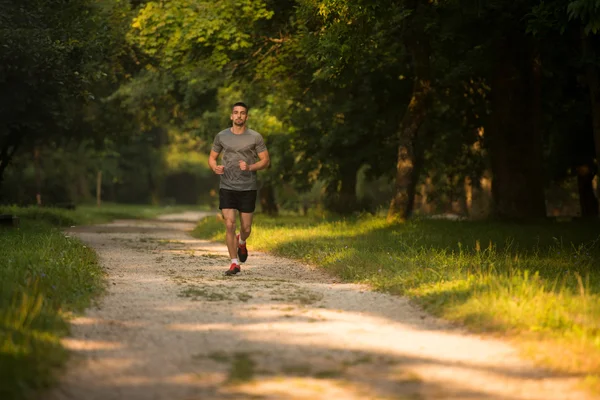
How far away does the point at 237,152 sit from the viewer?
499 inches

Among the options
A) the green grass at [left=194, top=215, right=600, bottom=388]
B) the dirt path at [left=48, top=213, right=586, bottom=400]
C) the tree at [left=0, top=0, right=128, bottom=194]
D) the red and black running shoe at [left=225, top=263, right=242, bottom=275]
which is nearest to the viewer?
the dirt path at [left=48, top=213, right=586, bottom=400]

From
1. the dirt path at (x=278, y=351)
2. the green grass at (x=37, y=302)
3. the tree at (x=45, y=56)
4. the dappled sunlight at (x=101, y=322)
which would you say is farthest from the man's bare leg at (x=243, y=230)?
the tree at (x=45, y=56)

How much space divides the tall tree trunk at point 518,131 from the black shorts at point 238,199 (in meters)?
11.9

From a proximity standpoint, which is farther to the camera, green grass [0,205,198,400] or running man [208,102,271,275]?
running man [208,102,271,275]

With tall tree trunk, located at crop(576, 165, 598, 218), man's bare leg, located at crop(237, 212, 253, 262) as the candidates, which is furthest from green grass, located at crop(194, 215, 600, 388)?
tall tree trunk, located at crop(576, 165, 598, 218)

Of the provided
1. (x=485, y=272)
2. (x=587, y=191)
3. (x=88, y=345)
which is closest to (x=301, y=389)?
(x=88, y=345)

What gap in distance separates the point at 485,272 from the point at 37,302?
16.2ft

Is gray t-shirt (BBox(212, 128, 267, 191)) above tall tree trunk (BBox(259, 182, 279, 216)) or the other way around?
above

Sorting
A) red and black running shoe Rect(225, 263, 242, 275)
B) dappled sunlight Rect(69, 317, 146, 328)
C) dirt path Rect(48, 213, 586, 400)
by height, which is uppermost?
red and black running shoe Rect(225, 263, 242, 275)

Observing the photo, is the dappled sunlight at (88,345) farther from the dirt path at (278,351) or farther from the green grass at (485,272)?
the green grass at (485,272)

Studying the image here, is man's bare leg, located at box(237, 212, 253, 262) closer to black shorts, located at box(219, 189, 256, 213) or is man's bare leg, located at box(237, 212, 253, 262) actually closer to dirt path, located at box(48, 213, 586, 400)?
black shorts, located at box(219, 189, 256, 213)

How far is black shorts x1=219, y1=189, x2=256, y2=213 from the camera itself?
42.3ft

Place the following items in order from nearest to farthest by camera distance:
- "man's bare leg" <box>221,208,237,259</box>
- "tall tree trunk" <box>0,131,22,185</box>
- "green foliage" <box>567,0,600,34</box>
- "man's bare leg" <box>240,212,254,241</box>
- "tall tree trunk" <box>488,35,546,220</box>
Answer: "green foliage" <box>567,0,600,34</box> < "man's bare leg" <box>221,208,237,259</box> < "man's bare leg" <box>240,212,254,241</box> < "tall tree trunk" <box>488,35,546,220</box> < "tall tree trunk" <box>0,131,22,185</box>

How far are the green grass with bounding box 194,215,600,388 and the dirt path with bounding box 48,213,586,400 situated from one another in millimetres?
336
